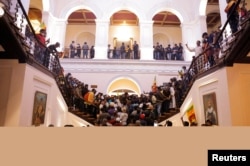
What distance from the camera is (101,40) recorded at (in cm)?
1520

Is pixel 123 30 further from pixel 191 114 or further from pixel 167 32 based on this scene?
pixel 191 114

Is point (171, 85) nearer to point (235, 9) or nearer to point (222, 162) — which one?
point (235, 9)

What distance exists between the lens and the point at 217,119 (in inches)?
259

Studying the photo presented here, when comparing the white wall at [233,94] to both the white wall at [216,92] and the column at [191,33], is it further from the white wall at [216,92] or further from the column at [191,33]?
the column at [191,33]

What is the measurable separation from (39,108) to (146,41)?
1022 centimetres

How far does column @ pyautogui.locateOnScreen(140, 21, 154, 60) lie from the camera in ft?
48.9

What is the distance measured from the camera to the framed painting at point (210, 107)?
6.73 metres

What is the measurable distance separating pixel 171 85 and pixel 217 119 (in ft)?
12.5

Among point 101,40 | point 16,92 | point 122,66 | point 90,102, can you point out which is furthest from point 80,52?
point 16,92

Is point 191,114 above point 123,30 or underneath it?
underneath

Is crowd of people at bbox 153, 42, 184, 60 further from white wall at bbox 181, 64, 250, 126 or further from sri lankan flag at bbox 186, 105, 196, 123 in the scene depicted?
white wall at bbox 181, 64, 250, 126

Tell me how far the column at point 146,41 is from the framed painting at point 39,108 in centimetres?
907

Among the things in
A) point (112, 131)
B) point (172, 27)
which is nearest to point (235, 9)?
point (112, 131)

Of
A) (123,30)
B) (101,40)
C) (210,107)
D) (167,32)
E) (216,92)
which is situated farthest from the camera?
(167,32)
